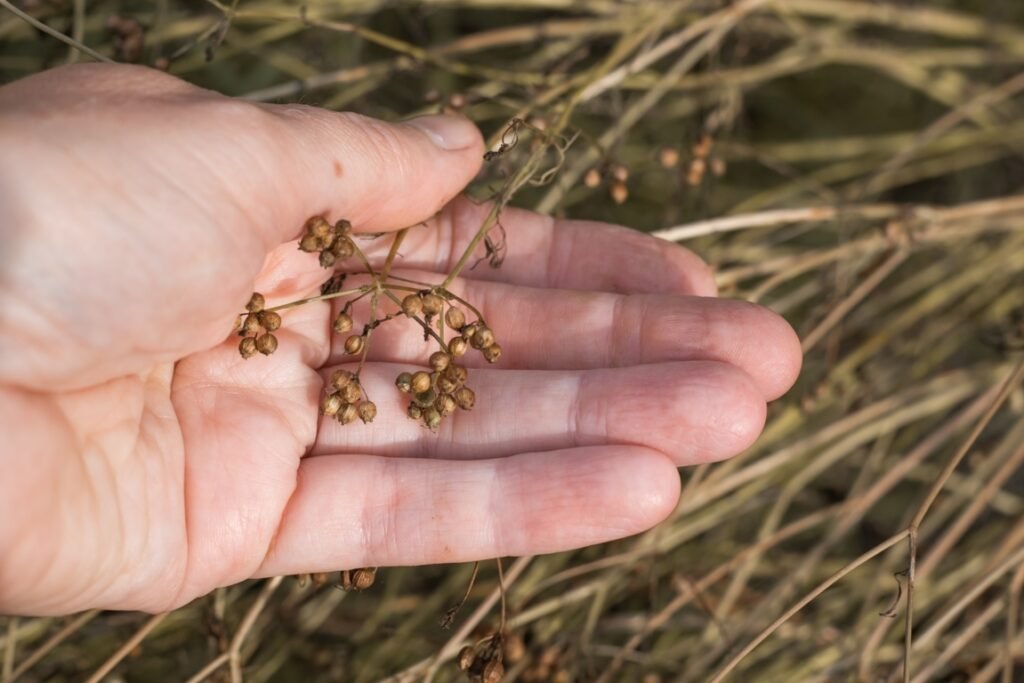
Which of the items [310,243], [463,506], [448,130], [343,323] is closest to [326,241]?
[310,243]

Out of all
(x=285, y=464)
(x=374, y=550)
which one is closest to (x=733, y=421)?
(x=374, y=550)

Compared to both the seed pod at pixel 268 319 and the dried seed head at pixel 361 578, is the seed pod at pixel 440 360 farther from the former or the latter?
the dried seed head at pixel 361 578

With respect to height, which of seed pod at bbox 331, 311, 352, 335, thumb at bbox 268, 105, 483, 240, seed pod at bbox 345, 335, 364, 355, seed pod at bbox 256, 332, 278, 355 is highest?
thumb at bbox 268, 105, 483, 240

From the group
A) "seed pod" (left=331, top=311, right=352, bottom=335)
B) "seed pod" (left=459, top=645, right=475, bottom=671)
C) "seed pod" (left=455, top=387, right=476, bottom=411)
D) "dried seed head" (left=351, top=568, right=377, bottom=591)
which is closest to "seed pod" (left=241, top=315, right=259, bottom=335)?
"seed pod" (left=331, top=311, right=352, bottom=335)

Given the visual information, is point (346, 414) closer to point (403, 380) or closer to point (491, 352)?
point (403, 380)

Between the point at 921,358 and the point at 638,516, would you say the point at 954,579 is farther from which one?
the point at 638,516

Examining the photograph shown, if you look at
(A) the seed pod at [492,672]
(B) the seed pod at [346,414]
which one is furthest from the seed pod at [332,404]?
(A) the seed pod at [492,672]

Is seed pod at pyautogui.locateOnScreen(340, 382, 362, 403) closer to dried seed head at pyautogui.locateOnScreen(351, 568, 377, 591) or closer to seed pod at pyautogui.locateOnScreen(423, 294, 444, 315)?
seed pod at pyautogui.locateOnScreen(423, 294, 444, 315)
